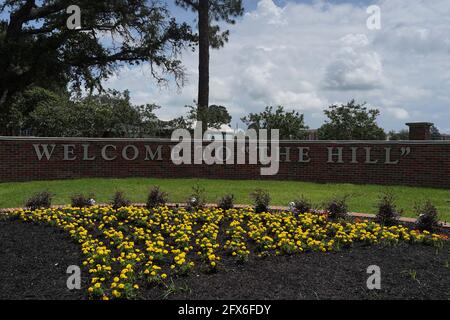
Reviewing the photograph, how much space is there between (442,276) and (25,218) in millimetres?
5348

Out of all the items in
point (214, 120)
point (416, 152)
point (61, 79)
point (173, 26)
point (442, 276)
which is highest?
point (173, 26)

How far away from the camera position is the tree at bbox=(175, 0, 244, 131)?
60.5ft

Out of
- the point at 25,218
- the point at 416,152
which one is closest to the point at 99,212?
the point at 25,218

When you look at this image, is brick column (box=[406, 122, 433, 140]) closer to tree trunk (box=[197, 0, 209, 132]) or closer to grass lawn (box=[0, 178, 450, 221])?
grass lawn (box=[0, 178, 450, 221])

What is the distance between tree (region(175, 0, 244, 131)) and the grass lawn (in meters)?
4.73

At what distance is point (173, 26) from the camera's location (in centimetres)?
2078

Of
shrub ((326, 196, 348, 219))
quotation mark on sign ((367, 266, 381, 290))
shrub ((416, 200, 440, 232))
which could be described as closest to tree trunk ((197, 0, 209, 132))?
shrub ((326, 196, 348, 219))

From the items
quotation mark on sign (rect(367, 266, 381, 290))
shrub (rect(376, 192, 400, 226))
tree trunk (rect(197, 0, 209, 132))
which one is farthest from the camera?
tree trunk (rect(197, 0, 209, 132))

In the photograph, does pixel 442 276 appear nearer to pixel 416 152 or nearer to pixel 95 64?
pixel 416 152

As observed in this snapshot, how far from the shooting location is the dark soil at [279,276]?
13.9 ft

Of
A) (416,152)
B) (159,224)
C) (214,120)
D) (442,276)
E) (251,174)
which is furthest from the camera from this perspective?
(214,120)

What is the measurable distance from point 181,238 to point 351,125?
1632cm

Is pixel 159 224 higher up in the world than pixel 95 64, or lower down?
lower down

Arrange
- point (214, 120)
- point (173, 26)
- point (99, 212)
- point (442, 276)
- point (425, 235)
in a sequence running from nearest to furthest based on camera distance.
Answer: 1. point (442, 276)
2. point (425, 235)
3. point (99, 212)
4. point (214, 120)
5. point (173, 26)
